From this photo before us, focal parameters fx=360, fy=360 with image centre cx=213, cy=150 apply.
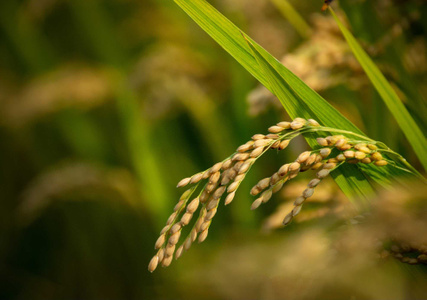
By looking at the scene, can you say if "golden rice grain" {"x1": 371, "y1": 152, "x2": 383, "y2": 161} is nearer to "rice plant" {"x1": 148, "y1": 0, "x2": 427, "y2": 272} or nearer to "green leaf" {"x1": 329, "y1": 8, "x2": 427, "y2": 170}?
"rice plant" {"x1": 148, "y1": 0, "x2": 427, "y2": 272}

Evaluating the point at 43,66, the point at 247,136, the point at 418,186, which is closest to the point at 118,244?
the point at 247,136

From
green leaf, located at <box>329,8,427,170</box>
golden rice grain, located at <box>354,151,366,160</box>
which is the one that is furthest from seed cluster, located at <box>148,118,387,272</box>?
green leaf, located at <box>329,8,427,170</box>

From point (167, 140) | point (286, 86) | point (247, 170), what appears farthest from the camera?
point (167, 140)

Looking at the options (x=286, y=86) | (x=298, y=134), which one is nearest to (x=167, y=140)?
(x=286, y=86)

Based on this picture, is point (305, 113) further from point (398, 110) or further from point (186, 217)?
point (186, 217)

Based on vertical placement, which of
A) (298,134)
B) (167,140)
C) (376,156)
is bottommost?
(376,156)

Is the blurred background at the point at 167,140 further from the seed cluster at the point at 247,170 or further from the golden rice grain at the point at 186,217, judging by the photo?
the golden rice grain at the point at 186,217

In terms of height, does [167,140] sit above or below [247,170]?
above
